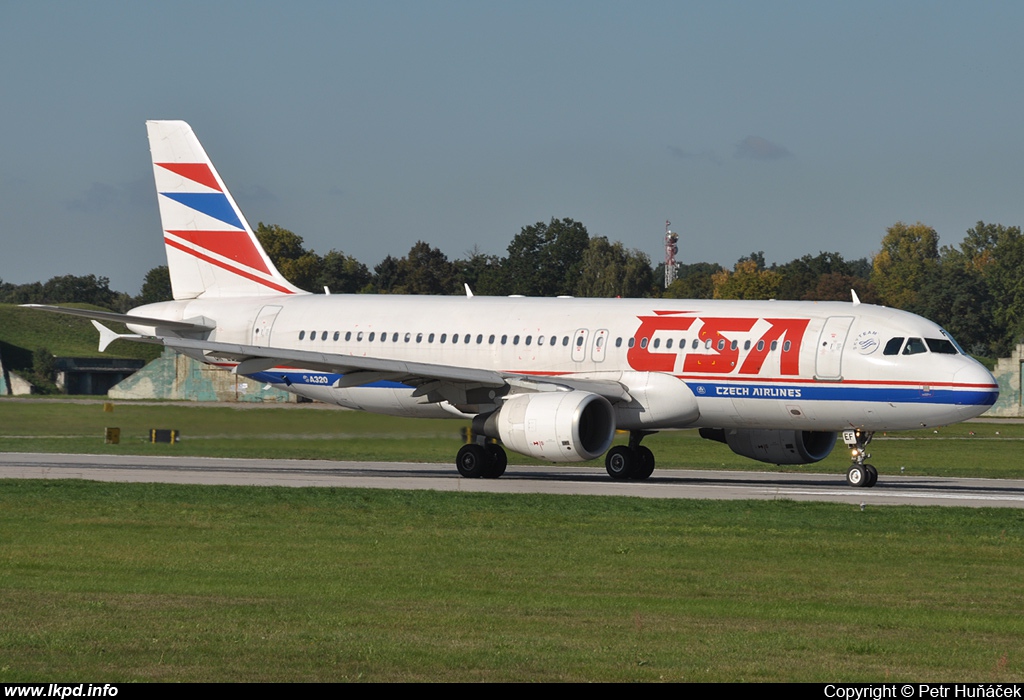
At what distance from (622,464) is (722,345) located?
3846 mm

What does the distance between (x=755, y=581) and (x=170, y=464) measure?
22300 millimetres

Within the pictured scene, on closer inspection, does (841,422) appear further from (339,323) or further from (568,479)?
(339,323)

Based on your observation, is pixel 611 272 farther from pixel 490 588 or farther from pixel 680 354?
pixel 490 588

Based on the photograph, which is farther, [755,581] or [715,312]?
[715,312]

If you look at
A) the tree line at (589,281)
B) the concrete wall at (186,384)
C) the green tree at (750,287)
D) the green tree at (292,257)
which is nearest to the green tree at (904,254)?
the tree line at (589,281)

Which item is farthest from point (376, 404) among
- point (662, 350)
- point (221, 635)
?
point (221, 635)

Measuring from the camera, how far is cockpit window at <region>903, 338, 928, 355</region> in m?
28.8

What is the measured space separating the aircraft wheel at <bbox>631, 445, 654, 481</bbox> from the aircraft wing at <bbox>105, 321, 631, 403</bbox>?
6.98 ft

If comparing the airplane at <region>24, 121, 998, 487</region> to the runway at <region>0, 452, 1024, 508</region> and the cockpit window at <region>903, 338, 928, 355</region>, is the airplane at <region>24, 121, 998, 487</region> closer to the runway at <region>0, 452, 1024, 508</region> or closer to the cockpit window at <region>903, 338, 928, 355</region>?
the cockpit window at <region>903, 338, 928, 355</region>

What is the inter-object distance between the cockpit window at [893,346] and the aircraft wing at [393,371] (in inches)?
217

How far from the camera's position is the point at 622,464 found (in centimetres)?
3209

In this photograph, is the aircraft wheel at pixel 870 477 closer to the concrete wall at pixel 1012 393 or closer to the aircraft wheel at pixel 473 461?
the aircraft wheel at pixel 473 461

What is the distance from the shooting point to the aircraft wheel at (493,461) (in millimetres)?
31578

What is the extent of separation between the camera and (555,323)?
32469mm
